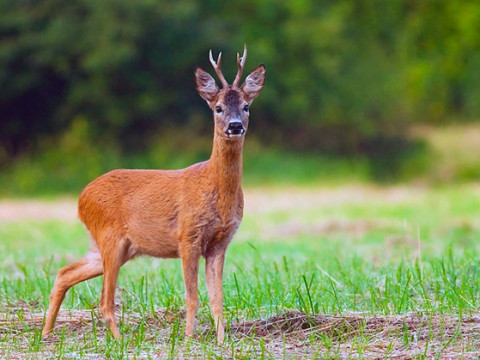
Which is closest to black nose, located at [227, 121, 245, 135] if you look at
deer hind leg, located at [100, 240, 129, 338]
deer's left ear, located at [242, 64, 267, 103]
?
deer's left ear, located at [242, 64, 267, 103]

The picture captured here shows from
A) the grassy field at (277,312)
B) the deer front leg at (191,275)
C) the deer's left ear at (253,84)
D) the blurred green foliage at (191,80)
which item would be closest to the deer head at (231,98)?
the deer's left ear at (253,84)

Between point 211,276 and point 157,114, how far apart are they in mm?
18478

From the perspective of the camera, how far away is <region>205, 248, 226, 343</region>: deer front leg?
5.42 m

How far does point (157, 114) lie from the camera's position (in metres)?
23.8

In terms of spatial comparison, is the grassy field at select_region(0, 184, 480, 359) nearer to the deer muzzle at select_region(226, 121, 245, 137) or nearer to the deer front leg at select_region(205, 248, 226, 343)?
the deer front leg at select_region(205, 248, 226, 343)

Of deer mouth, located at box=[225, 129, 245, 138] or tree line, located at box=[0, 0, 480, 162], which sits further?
tree line, located at box=[0, 0, 480, 162]

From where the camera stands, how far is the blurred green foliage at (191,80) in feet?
72.8

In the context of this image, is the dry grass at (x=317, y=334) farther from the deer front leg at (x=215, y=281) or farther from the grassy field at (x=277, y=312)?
the deer front leg at (x=215, y=281)

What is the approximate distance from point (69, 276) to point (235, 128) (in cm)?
141

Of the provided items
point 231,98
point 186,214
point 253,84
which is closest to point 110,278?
point 186,214

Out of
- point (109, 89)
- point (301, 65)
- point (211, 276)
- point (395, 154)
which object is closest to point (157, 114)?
point (109, 89)

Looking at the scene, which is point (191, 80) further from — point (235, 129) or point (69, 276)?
point (235, 129)

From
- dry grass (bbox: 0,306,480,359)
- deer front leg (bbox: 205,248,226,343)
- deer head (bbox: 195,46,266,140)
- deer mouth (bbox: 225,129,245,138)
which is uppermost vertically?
deer head (bbox: 195,46,266,140)

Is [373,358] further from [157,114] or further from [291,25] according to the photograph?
[291,25]
